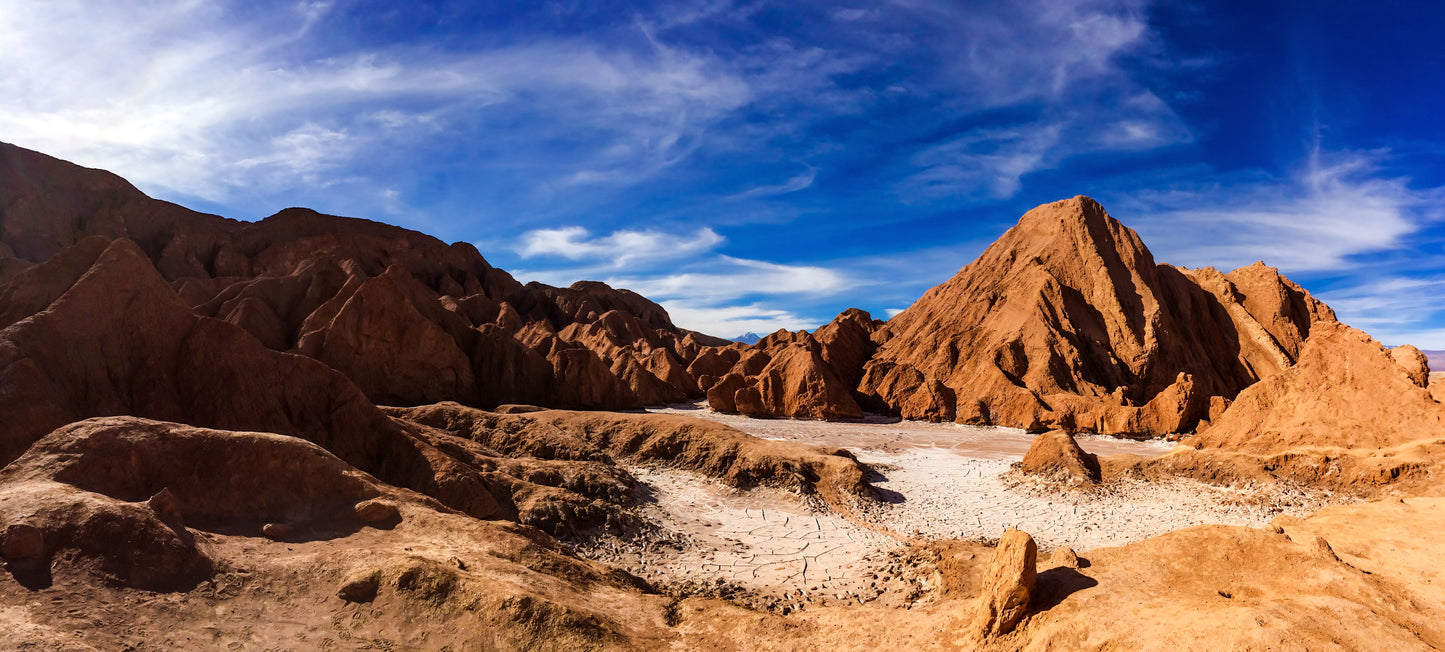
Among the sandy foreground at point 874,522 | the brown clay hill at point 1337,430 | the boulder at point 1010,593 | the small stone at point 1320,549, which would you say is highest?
the brown clay hill at point 1337,430

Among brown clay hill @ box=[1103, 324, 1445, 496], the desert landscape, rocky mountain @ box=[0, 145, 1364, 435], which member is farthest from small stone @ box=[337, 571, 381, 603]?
rocky mountain @ box=[0, 145, 1364, 435]

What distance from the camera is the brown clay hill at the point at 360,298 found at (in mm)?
35062

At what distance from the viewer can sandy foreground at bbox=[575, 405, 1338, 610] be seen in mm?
14141

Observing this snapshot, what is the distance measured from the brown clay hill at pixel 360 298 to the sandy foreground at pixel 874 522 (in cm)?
1916

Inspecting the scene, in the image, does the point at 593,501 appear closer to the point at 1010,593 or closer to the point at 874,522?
the point at 874,522

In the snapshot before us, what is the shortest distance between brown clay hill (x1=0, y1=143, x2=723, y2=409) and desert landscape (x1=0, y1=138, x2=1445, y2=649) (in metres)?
0.29

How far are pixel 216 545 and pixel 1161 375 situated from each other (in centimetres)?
5617

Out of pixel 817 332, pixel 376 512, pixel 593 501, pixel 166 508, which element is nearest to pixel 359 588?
pixel 376 512

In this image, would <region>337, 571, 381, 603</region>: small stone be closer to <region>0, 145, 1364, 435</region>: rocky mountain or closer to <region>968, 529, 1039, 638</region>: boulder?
<region>968, 529, 1039, 638</region>: boulder

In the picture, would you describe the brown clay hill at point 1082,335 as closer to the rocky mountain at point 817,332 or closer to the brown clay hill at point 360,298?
the rocky mountain at point 817,332

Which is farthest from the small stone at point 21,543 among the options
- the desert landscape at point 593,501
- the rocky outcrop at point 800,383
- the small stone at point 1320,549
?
the rocky outcrop at point 800,383

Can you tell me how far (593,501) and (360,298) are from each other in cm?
2460

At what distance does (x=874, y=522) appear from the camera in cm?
1886

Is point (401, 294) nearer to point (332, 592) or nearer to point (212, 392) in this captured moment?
point (212, 392)
